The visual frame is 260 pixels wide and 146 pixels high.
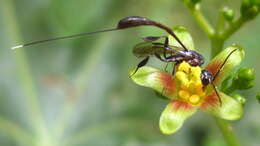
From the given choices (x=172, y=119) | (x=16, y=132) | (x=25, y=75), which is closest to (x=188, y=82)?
(x=172, y=119)

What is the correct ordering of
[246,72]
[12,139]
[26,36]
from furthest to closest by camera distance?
[26,36] < [12,139] < [246,72]

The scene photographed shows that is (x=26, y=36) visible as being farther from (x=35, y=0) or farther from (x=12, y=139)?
(x=12, y=139)

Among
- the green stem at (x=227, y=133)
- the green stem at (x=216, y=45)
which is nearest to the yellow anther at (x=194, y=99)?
the green stem at (x=227, y=133)

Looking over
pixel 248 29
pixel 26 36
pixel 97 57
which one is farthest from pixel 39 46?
pixel 248 29

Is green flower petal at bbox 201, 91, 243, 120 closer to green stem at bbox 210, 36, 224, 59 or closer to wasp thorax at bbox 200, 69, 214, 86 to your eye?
wasp thorax at bbox 200, 69, 214, 86

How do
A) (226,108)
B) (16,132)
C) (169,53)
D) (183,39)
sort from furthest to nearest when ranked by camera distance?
(16,132) → (183,39) → (169,53) → (226,108)

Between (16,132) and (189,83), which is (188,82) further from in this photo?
(16,132)
